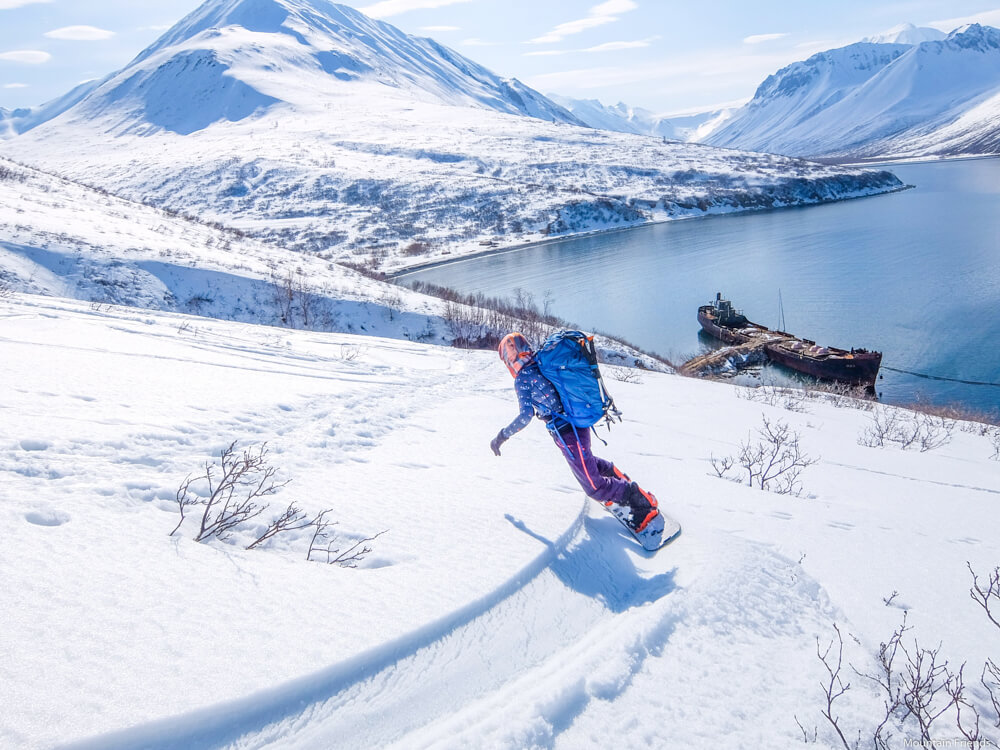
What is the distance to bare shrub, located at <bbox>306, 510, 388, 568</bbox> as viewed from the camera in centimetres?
381

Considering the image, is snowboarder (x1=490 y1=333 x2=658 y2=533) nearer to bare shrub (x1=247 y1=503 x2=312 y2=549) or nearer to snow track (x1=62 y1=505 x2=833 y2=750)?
snow track (x1=62 y1=505 x2=833 y2=750)

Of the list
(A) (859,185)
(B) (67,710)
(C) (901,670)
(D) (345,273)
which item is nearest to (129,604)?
(B) (67,710)

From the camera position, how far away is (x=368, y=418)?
24.5ft

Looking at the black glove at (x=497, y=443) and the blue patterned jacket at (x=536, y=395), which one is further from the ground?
the blue patterned jacket at (x=536, y=395)

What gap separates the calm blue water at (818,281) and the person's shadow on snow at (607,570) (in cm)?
2752

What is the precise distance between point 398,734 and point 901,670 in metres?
2.72

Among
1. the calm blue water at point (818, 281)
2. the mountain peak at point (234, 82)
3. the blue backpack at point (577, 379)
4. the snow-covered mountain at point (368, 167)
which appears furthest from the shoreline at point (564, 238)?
the mountain peak at point (234, 82)

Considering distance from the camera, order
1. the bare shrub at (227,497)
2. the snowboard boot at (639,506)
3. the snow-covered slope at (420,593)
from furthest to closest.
A: the snowboard boot at (639,506)
the bare shrub at (227,497)
the snow-covered slope at (420,593)

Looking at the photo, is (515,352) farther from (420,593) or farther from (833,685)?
(833,685)

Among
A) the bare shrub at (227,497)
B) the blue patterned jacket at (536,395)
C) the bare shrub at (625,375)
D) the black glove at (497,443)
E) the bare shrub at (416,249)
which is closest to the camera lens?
the bare shrub at (227,497)

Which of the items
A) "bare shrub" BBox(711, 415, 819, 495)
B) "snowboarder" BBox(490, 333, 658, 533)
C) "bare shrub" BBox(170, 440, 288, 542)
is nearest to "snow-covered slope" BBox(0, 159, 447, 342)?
"bare shrub" BBox(170, 440, 288, 542)

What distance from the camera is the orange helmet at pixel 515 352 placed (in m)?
5.38

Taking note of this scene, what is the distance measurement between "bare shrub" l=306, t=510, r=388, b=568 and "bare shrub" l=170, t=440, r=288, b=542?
1.44ft

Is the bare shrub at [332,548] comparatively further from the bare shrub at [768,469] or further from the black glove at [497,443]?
the bare shrub at [768,469]
